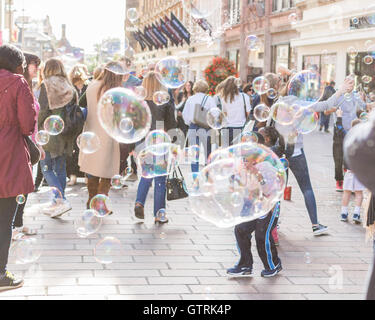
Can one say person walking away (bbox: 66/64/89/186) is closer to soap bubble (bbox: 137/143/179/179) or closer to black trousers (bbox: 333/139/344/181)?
soap bubble (bbox: 137/143/179/179)

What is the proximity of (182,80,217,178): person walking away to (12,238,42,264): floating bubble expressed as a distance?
4.55 metres

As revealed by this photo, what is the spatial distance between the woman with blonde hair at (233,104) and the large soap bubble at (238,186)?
541cm

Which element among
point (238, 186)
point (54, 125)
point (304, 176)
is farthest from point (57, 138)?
point (238, 186)

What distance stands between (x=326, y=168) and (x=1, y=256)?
27.8 feet

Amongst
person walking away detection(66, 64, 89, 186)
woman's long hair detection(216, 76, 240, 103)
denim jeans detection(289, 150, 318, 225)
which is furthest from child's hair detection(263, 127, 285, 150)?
woman's long hair detection(216, 76, 240, 103)

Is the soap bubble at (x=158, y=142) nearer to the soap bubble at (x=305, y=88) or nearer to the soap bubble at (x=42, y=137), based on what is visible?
the soap bubble at (x=42, y=137)

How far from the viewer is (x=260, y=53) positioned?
97.3 ft

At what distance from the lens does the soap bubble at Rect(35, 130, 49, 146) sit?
6436 mm

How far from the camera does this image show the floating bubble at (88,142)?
255 inches

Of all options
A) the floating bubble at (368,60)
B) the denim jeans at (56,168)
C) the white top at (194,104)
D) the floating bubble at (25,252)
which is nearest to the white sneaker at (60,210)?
the denim jeans at (56,168)

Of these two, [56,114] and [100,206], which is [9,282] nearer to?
[100,206]

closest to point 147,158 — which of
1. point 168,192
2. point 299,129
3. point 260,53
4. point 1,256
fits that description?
point 168,192

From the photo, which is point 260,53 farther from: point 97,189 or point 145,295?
point 145,295

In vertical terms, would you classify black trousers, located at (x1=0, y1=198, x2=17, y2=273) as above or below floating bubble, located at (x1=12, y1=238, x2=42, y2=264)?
above
